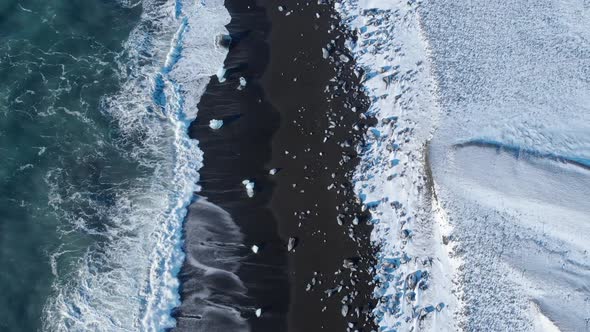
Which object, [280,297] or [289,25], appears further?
[289,25]

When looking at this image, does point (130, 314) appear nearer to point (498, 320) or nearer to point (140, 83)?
point (140, 83)

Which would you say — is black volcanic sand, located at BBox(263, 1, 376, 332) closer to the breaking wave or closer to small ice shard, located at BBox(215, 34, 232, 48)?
small ice shard, located at BBox(215, 34, 232, 48)

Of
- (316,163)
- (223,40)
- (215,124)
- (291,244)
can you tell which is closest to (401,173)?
(316,163)

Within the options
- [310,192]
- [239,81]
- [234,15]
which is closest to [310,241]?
[310,192]

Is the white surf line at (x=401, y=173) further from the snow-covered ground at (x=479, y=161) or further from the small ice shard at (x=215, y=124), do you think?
the small ice shard at (x=215, y=124)

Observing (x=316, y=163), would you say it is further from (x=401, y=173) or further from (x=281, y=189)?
(x=401, y=173)

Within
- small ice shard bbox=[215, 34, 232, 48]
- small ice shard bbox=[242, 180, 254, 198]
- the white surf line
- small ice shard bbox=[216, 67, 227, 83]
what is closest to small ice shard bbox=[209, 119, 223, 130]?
small ice shard bbox=[216, 67, 227, 83]
